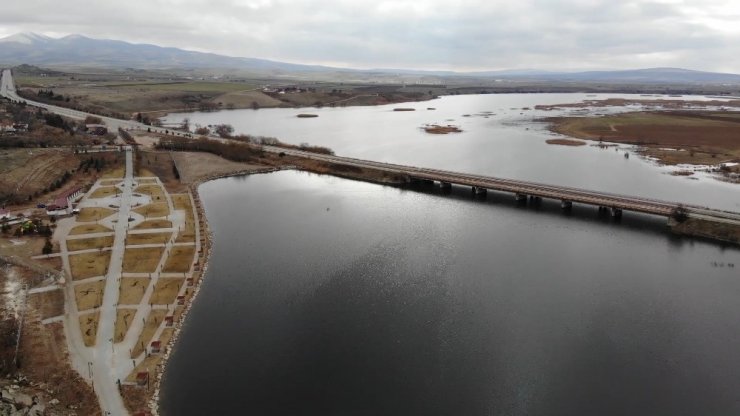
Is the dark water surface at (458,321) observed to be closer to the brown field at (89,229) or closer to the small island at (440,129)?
the brown field at (89,229)

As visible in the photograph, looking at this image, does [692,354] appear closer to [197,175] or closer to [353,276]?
[353,276]

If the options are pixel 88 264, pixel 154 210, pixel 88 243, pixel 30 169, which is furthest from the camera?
pixel 30 169

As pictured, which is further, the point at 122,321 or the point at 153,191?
the point at 153,191

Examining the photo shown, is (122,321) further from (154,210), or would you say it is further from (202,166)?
(202,166)

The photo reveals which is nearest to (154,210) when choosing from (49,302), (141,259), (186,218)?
(186,218)

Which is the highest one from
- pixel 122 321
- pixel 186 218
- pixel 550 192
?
pixel 550 192

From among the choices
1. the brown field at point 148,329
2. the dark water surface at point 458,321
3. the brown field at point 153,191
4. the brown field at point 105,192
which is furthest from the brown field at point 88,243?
the brown field at point 105,192
